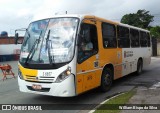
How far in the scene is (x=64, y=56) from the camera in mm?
8352

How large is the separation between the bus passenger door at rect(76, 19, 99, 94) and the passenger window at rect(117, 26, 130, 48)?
111 inches

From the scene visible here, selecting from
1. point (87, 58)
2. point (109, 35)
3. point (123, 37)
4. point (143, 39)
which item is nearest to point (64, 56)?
point (87, 58)

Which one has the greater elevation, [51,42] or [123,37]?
[123,37]

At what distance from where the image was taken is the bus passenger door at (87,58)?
8562 mm

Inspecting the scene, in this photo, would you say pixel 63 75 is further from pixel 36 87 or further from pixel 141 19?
pixel 141 19

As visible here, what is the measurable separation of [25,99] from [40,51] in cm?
195

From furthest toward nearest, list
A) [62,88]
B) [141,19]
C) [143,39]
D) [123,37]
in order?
1. [141,19]
2. [143,39]
3. [123,37]
4. [62,88]

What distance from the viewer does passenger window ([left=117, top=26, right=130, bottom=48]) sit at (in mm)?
12277

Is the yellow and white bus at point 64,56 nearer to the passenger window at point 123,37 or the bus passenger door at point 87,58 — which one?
the bus passenger door at point 87,58

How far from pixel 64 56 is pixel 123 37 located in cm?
516

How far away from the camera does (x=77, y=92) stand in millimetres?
8391

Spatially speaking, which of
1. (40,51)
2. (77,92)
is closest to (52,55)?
(40,51)

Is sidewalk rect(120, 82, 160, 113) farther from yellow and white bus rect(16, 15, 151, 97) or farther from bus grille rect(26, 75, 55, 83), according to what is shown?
bus grille rect(26, 75, 55, 83)

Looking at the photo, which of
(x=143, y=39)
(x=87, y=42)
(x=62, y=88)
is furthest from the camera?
(x=143, y=39)
